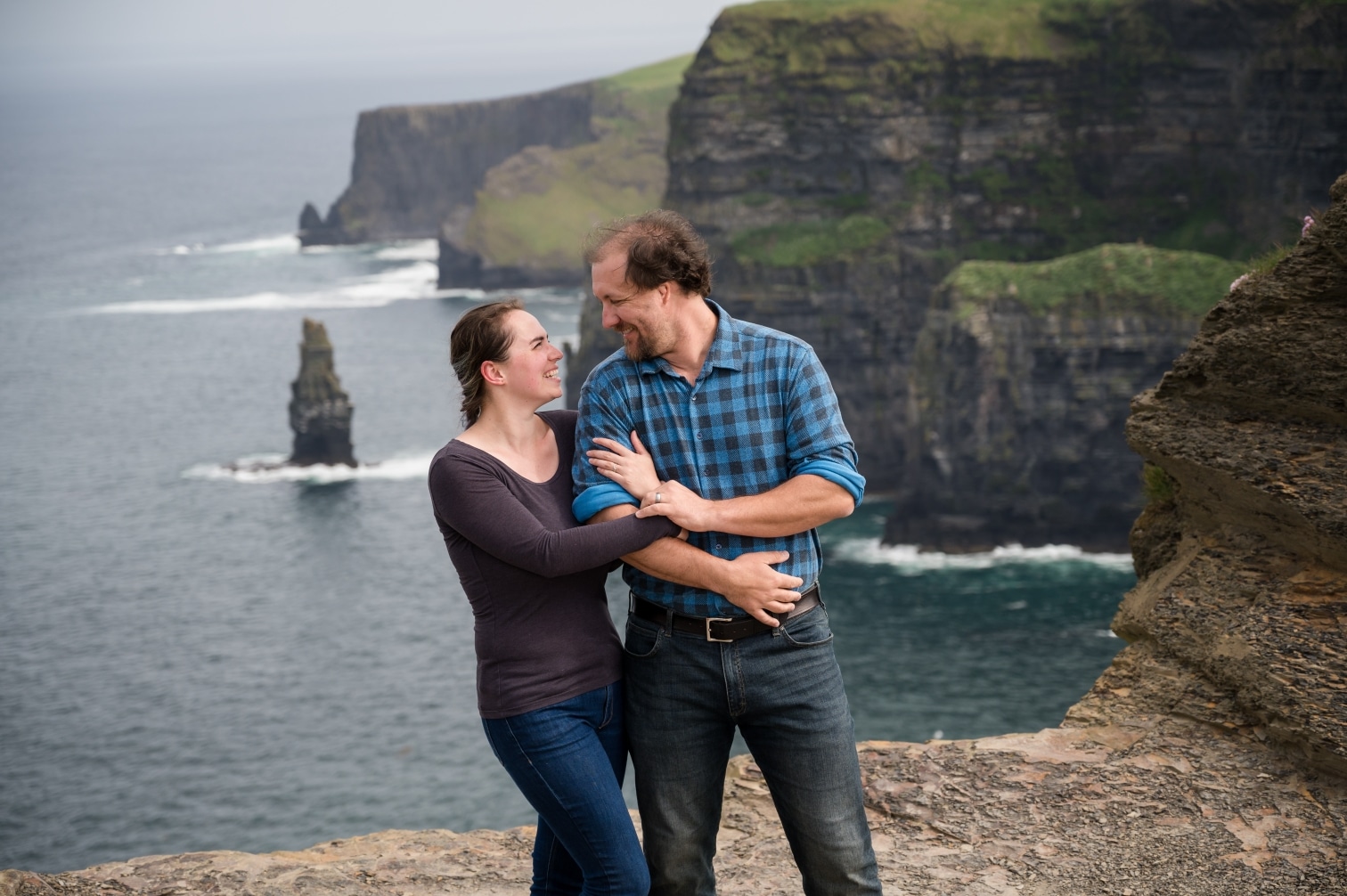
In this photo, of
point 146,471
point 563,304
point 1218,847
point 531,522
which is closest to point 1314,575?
point 1218,847

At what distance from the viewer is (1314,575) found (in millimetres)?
7664

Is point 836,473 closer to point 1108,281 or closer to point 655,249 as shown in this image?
point 655,249

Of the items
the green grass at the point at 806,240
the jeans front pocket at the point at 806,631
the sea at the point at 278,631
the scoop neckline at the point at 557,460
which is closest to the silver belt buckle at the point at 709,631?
the jeans front pocket at the point at 806,631

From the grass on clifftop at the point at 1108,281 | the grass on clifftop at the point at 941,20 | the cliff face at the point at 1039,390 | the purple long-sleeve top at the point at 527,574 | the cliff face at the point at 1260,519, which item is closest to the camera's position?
the purple long-sleeve top at the point at 527,574

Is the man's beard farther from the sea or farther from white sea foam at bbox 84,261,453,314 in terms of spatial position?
white sea foam at bbox 84,261,453,314

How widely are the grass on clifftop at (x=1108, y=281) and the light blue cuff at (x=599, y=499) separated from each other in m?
79.4

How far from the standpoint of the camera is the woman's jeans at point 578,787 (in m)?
5.52

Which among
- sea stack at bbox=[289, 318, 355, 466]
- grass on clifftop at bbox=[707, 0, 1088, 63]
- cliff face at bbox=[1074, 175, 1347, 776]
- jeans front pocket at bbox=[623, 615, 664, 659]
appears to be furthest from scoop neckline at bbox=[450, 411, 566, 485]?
grass on clifftop at bbox=[707, 0, 1088, 63]

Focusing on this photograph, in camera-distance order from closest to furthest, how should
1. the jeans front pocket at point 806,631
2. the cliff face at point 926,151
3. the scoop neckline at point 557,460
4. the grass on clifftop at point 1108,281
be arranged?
the jeans front pocket at point 806,631, the scoop neckline at point 557,460, the grass on clifftop at point 1108,281, the cliff face at point 926,151

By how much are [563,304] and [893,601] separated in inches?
3818

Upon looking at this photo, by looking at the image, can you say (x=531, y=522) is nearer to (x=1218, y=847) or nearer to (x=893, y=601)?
(x=1218, y=847)

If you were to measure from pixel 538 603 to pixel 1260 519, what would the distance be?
4.62 m

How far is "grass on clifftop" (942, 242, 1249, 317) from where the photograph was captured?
265ft

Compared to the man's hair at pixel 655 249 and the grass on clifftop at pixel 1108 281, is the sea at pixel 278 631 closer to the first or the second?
the man's hair at pixel 655 249
